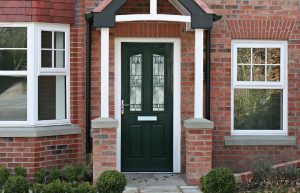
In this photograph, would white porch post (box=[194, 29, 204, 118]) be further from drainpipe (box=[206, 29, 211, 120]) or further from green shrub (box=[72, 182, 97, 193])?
green shrub (box=[72, 182, 97, 193])

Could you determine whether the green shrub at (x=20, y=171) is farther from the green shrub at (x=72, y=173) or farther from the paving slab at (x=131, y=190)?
the paving slab at (x=131, y=190)

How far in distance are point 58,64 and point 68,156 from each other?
5.72 ft

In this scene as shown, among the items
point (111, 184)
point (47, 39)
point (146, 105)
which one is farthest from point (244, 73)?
point (111, 184)

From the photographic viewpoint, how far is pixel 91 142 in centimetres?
1172

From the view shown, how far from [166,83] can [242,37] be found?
1699 millimetres

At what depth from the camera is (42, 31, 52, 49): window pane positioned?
37.4 ft

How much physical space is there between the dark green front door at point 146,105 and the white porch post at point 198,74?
3.48 feet

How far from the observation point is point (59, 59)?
459 inches

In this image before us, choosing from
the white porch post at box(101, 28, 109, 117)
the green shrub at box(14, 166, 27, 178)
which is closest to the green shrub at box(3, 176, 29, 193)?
the green shrub at box(14, 166, 27, 178)

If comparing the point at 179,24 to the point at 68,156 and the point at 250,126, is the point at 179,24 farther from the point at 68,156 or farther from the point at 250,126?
the point at 68,156

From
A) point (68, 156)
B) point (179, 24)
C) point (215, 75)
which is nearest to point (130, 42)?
point (179, 24)

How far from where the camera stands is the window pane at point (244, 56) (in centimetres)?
1199

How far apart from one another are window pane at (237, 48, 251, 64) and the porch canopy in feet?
4.25

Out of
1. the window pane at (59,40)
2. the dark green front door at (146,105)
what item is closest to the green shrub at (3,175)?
the dark green front door at (146,105)
